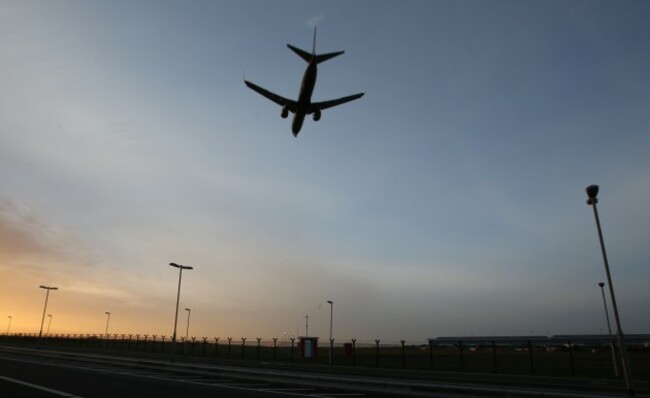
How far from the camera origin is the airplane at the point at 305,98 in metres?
28.7

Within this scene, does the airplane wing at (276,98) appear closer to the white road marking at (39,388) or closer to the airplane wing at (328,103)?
the airplane wing at (328,103)

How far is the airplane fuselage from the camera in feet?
94.4

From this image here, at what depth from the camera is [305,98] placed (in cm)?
3030

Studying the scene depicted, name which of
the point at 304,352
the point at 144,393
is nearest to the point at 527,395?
the point at 144,393

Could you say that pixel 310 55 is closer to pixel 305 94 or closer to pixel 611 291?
pixel 305 94

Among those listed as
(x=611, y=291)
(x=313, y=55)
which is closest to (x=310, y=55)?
(x=313, y=55)

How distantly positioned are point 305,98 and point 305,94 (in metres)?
0.38

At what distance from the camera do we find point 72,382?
857 inches

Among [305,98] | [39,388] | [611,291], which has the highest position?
[305,98]

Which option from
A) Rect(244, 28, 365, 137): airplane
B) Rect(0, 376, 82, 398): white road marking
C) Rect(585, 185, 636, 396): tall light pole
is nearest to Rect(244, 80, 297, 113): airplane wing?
Rect(244, 28, 365, 137): airplane

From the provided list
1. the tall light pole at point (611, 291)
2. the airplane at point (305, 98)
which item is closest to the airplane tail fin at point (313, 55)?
the airplane at point (305, 98)

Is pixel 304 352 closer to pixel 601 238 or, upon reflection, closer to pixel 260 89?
pixel 260 89

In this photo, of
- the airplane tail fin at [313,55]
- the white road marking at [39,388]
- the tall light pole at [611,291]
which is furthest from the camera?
the airplane tail fin at [313,55]

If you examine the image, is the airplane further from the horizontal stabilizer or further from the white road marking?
the white road marking
